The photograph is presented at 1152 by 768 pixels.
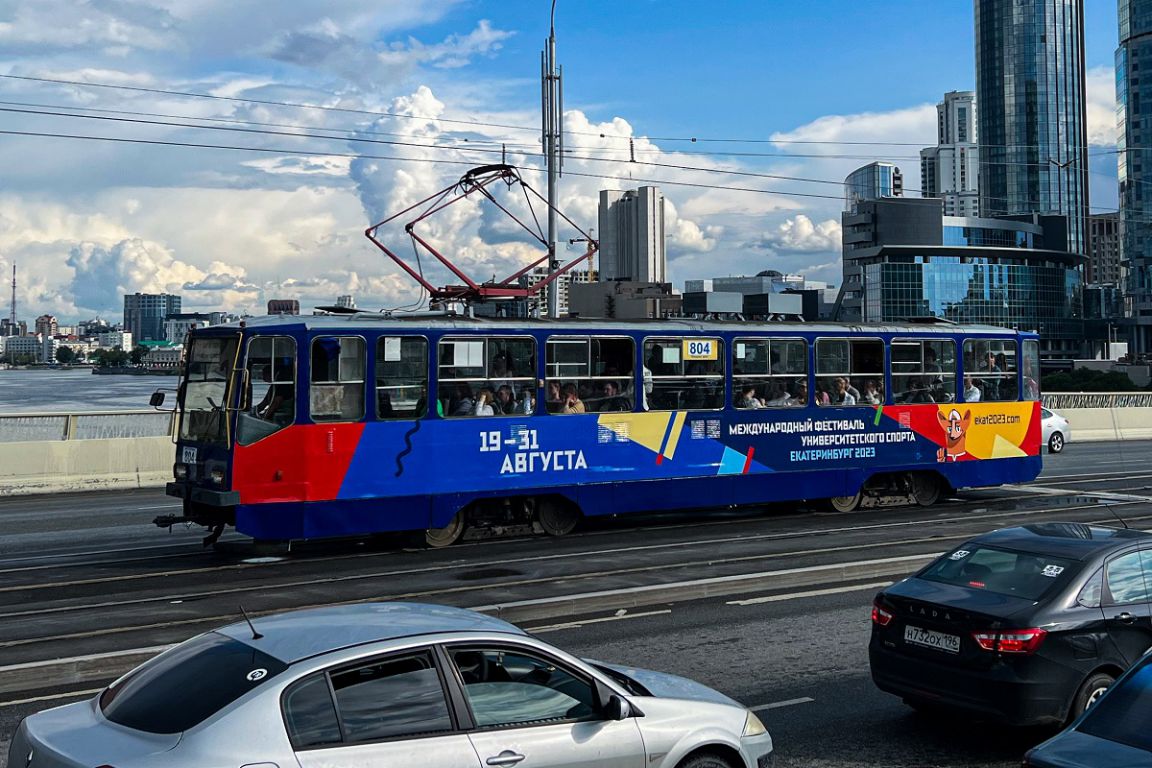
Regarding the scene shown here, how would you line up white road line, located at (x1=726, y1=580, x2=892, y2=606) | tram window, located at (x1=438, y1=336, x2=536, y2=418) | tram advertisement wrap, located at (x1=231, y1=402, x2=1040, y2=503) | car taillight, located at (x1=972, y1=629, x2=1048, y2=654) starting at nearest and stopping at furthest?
car taillight, located at (x1=972, y1=629, x2=1048, y2=654) < white road line, located at (x1=726, y1=580, x2=892, y2=606) < tram advertisement wrap, located at (x1=231, y1=402, x2=1040, y2=503) < tram window, located at (x1=438, y1=336, x2=536, y2=418)

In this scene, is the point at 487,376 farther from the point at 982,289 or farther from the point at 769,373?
the point at 982,289

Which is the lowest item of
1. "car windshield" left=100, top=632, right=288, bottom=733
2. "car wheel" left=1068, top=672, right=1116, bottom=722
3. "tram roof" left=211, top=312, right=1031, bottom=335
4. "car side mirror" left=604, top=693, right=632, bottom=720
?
"car wheel" left=1068, top=672, right=1116, bottom=722

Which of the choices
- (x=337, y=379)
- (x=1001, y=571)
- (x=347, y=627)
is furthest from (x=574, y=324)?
(x=347, y=627)

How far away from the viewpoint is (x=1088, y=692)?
7215 millimetres

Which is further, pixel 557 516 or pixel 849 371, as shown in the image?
pixel 849 371

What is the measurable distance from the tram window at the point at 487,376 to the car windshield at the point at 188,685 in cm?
1103

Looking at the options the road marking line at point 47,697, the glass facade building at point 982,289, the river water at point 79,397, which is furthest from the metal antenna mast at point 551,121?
the glass facade building at point 982,289

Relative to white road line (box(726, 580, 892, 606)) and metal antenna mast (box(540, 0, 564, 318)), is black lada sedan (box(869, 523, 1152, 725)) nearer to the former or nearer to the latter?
white road line (box(726, 580, 892, 606))

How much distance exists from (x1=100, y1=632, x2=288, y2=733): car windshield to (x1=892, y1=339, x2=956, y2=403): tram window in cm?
1654

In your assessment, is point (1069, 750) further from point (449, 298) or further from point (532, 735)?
point (449, 298)

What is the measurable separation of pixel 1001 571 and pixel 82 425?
20.7 metres

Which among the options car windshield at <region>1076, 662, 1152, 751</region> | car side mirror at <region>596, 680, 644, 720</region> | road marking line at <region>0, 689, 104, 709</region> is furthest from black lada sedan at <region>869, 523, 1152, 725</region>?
road marking line at <region>0, 689, 104, 709</region>

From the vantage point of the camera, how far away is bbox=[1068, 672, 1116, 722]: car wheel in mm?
7141

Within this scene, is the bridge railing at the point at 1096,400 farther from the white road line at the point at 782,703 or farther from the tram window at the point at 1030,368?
the white road line at the point at 782,703
